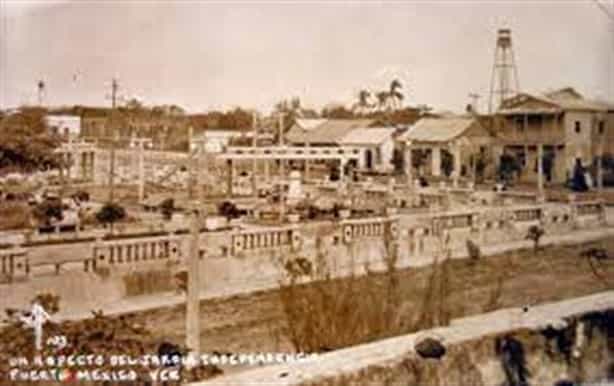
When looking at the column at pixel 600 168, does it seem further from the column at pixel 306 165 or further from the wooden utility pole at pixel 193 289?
the wooden utility pole at pixel 193 289

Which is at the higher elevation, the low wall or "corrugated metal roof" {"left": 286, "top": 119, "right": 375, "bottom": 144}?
"corrugated metal roof" {"left": 286, "top": 119, "right": 375, "bottom": 144}

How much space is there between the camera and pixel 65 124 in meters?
1.87

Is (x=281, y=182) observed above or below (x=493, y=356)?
above

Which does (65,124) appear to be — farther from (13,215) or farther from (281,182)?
(281,182)

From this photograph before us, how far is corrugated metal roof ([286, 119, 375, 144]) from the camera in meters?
2.05

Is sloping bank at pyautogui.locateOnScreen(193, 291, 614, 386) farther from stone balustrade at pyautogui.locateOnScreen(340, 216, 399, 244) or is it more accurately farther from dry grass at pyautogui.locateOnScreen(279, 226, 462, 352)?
stone balustrade at pyautogui.locateOnScreen(340, 216, 399, 244)

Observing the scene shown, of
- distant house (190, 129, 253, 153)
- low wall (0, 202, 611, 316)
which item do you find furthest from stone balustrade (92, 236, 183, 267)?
distant house (190, 129, 253, 153)

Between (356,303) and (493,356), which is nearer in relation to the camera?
(493,356)

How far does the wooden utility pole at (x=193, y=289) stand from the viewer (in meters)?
1.97

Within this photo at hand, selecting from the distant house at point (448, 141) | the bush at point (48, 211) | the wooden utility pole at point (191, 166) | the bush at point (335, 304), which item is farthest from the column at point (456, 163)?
the bush at point (48, 211)

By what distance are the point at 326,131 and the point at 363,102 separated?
0.11m

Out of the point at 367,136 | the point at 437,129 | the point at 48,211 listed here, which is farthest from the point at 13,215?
the point at 437,129

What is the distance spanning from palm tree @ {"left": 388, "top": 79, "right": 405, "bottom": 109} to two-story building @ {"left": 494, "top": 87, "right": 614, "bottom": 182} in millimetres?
237

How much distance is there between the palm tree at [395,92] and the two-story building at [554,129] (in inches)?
9.3
